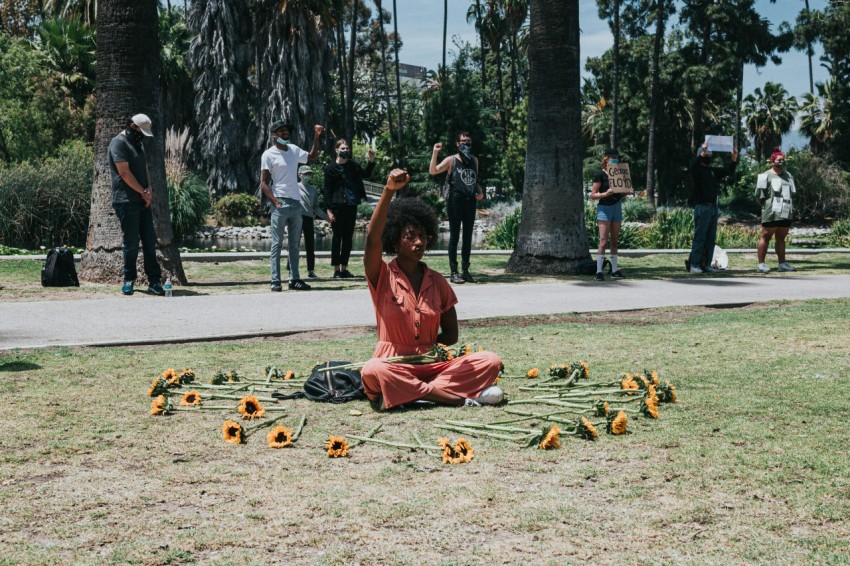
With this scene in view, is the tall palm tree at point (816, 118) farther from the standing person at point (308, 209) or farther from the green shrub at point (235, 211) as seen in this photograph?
the standing person at point (308, 209)

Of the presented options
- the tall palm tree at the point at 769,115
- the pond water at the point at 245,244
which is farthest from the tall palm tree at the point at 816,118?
the pond water at the point at 245,244

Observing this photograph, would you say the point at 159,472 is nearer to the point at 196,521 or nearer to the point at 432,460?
the point at 196,521

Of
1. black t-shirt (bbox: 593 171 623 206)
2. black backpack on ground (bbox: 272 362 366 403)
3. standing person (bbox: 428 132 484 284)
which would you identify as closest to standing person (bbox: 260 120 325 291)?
standing person (bbox: 428 132 484 284)

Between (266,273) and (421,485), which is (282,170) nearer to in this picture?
(266,273)

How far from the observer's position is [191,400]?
202 inches

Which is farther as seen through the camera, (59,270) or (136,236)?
(59,270)

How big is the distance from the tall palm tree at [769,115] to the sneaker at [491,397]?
69975 millimetres

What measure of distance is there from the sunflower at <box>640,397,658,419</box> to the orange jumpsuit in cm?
88

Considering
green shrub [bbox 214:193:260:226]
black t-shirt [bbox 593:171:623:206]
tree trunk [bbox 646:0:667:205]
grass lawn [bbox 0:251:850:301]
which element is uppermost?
tree trunk [bbox 646:0:667:205]

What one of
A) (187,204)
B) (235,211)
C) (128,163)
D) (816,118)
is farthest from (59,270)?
(816,118)

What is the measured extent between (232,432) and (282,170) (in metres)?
7.39

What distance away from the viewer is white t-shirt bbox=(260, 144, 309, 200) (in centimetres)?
1145

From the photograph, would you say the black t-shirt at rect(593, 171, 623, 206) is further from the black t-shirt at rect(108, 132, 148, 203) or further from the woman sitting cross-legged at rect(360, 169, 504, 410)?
the woman sitting cross-legged at rect(360, 169, 504, 410)

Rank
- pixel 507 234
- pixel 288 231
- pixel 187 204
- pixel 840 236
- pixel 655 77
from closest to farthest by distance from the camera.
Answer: pixel 288 231 → pixel 507 234 → pixel 187 204 → pixel 840 236 → pixel 655 77
